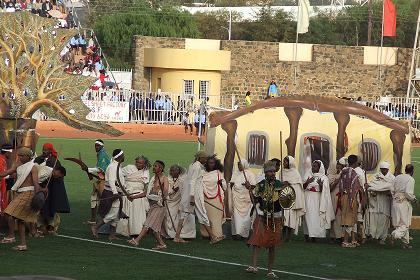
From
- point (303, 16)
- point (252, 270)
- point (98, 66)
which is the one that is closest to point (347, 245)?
point (252, 270)

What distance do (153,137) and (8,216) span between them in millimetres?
31434

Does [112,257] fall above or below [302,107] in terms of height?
below

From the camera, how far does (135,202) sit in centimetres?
1888

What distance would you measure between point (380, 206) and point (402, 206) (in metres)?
0.60

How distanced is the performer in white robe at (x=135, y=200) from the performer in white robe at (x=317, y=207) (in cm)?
264

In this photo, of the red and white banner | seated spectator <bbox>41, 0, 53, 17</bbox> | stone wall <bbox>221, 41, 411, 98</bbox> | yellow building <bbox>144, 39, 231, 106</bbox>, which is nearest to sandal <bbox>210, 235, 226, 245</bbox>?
the red and white banner

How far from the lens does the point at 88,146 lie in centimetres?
4056

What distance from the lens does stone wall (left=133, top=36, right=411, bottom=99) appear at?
64.8 m

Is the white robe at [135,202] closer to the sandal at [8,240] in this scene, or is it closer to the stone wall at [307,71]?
the sandal at [8,240]

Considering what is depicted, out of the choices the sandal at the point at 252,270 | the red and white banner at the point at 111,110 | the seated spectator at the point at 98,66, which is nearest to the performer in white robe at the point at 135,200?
the sandal at the point at 252,270

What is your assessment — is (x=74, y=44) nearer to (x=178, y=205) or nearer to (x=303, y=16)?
(x=303, y=16)

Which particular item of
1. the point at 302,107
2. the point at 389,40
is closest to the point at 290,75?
the point at 389,40

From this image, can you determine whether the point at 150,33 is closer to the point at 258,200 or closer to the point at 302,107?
the point at 302,107

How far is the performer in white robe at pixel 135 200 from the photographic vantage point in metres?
18.6
